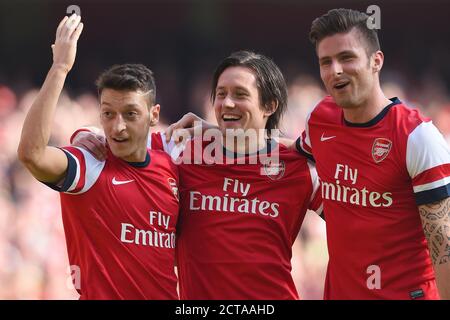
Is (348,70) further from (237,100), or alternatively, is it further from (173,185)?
(173,185)

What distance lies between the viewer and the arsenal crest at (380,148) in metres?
3.76

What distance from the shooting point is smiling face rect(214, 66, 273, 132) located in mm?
4199

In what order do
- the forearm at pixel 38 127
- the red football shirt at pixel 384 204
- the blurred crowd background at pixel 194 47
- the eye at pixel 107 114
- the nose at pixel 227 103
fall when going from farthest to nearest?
the blurred crowd background at pixel 194 47
the nose at pixel 227 103
the eye at pixel 107 114
the red football shirt at pixel 384 204
the forearm at pixel 38 127

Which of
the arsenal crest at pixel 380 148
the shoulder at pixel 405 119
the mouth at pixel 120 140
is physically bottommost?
the arsenal crest at pixel 380 148

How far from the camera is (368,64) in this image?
3.91 meters

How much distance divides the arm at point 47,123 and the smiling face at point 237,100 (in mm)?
980

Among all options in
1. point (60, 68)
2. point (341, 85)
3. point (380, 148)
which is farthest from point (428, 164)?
point (60, 68)

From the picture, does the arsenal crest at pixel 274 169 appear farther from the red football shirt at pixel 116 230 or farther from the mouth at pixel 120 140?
the mouth at pixel 120 140

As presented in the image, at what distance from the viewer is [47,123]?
134 inches

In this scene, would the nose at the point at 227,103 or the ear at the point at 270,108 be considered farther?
the ear at the point at 270,108

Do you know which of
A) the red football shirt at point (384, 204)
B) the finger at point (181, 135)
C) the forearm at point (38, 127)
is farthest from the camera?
the finger at point (181, 135)

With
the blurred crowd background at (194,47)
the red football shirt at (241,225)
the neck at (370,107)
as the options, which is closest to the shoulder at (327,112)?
the neck at (370,107)

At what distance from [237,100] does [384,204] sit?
1.03 meters
